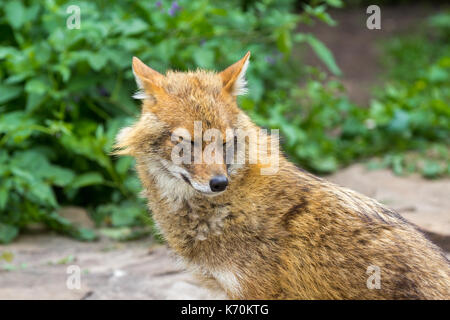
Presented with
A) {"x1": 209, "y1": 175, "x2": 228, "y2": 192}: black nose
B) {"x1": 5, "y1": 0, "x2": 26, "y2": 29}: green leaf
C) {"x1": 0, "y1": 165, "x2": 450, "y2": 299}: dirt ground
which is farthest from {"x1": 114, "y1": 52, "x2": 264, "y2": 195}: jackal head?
{"x1": 5, "y1": 0, "x2": 26, "y2": 29}: green leaf

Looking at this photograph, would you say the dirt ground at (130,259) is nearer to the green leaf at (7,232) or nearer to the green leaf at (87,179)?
the green leaf at (7,232)

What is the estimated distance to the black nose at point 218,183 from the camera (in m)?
3.71

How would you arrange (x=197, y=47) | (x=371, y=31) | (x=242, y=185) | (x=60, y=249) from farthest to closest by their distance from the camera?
(x=371, y=31), (x=197, y=47), (x=60, y=249), (x=242, y=185)

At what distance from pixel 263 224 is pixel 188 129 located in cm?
78

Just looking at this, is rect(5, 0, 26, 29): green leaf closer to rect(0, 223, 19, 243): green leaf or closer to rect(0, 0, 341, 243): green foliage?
rect(0, 0, 341, 243): green foliage

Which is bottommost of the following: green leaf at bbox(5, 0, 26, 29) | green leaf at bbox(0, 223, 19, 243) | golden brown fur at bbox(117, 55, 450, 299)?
green leaf at bbox(0, 223, 19, 243)

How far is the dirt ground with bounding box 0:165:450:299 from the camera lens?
16.9 feet

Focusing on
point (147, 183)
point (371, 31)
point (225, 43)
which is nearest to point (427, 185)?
point (225, 43)

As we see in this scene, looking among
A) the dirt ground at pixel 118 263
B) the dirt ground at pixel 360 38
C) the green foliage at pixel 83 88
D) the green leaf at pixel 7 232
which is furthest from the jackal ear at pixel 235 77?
the dirt ground at pixel 360 38

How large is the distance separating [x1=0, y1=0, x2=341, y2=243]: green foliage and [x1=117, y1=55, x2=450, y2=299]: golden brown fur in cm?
229

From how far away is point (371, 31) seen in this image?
13.9m

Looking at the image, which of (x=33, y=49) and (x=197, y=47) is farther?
(x=197, y=47)

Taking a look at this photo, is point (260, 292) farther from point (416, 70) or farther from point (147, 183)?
point (416, 70)

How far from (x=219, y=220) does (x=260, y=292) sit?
1.76 feet
